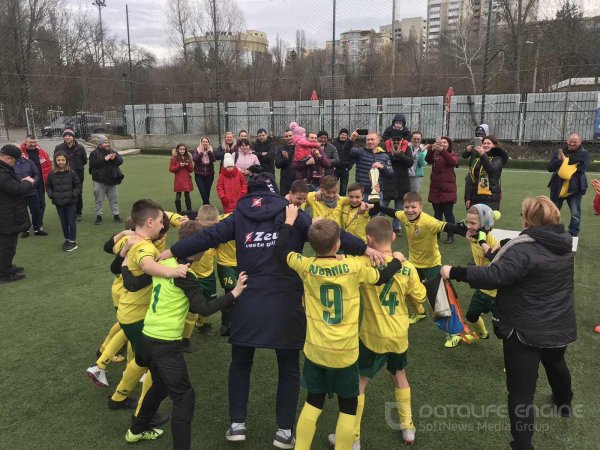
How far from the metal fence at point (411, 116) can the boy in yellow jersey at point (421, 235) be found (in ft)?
63.3

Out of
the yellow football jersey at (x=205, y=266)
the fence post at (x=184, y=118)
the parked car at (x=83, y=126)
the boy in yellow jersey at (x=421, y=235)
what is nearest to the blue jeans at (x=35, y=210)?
the yellow football jersey at (x=205, y=266)

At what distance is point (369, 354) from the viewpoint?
3.24 metres

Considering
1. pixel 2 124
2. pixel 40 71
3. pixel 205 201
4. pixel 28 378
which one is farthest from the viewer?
pixel 40 71

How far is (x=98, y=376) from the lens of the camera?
12.7ft

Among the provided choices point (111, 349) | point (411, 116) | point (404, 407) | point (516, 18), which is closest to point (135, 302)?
point (111, 349)

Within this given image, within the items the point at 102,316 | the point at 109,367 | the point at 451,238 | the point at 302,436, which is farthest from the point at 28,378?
the point at 451,238

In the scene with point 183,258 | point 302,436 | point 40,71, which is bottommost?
point 302,436

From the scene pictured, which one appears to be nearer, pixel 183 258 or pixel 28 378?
pixel 183 258

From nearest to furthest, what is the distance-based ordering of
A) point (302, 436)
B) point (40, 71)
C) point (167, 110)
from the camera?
point (302, 436)
point (167, 110)
point (40, 71)

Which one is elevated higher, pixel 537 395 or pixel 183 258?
pixel 183 258

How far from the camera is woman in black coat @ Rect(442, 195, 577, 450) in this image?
2873 millimetres

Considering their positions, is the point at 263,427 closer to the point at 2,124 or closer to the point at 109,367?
the point at 109,367

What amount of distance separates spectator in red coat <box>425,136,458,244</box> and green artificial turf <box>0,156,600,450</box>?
7.93 feet

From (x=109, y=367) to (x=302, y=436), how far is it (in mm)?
2286
